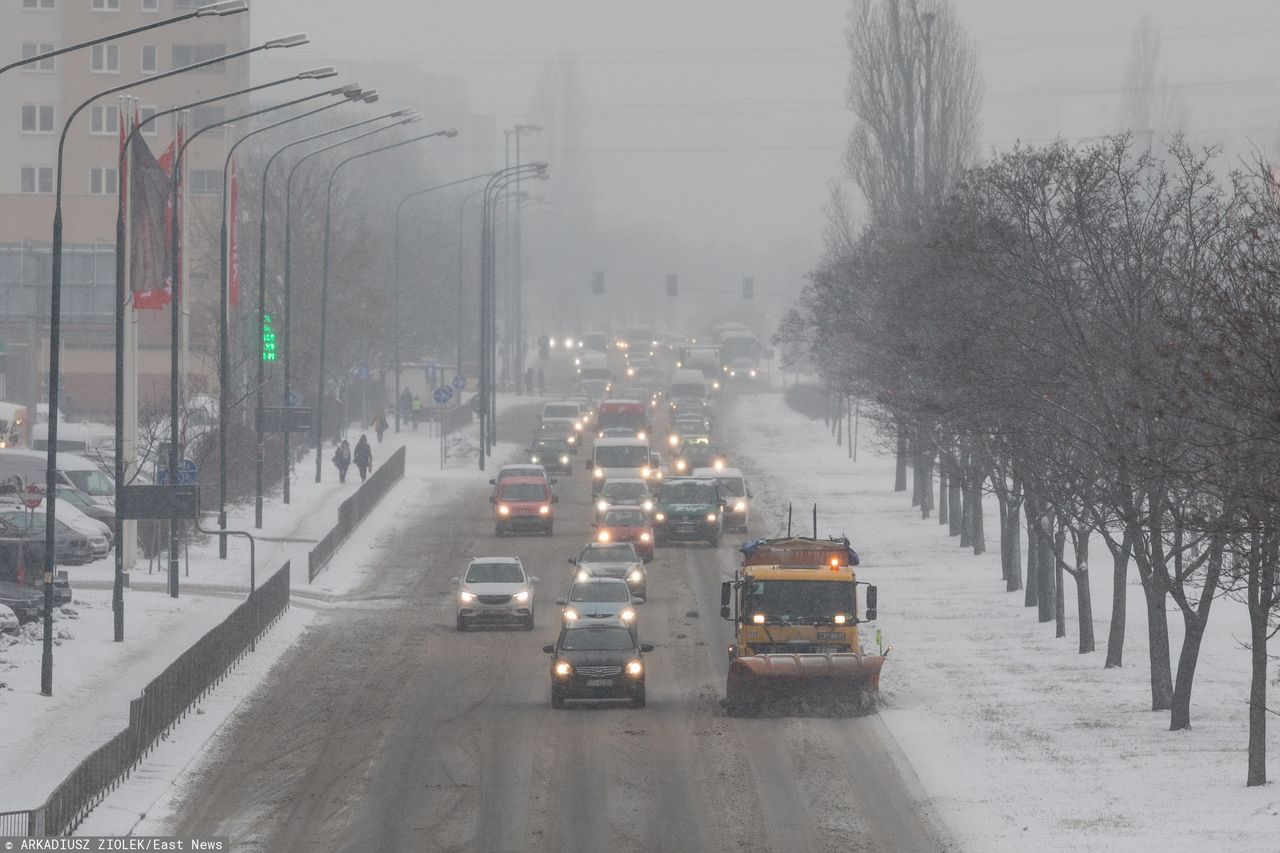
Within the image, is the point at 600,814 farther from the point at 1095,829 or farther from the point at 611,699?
the point at 611,699

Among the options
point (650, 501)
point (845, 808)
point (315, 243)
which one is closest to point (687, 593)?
point (650, 501)

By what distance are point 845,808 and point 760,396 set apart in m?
101

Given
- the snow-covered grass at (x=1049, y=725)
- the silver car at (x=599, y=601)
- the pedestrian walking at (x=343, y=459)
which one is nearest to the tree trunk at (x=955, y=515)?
the snow-covered grass at (x=1049, y=725)

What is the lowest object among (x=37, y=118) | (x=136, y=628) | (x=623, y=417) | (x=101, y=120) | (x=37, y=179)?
(x=136, y=628)

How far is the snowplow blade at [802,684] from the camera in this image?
28.8 meters

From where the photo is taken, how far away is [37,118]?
368 ft

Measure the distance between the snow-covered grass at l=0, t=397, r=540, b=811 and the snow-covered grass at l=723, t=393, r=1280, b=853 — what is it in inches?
416

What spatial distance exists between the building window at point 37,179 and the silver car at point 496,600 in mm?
79177

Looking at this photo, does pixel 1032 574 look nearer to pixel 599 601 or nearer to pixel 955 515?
pixel 599 601

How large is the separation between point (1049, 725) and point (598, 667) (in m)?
6.64

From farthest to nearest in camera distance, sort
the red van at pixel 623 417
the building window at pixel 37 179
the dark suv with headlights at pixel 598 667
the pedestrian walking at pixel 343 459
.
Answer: the building window at pixel 37 179
the red van at pixel 623 417
the pedestrian walking at pixel 343 459
the dark suv with headlights at pixel 598 667

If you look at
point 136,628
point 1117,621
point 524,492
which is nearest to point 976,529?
point 524,492

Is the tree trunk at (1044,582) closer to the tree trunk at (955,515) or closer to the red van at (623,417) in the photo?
the tree trunk at (955,515)

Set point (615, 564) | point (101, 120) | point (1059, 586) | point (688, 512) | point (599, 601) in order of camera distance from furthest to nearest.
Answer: point (101, 120) < point (688, 512) < point (615, 564) < point (1059, 586) < point (599, 601)
